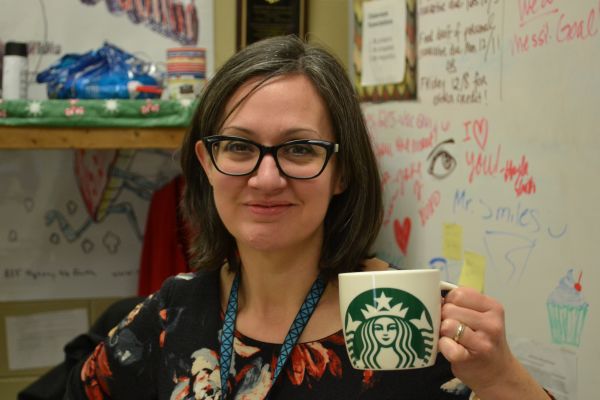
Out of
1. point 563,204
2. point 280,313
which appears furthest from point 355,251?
point 563,204

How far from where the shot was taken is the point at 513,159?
1.61 meters

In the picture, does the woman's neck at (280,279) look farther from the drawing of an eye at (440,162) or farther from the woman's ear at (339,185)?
the drawing of an eye at (440,162)

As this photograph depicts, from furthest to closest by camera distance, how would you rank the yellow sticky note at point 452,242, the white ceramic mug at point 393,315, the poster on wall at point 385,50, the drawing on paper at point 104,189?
1. the drawing on paper at point 104,189
2. the poster on wall at point 385,50
3. the yellow sticky note at point 452,242
4. the white ceramic mug at point 393,315

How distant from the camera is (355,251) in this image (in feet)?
4.26

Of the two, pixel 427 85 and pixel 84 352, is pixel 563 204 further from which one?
pixel 84 352

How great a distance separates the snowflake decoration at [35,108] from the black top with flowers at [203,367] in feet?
3.09

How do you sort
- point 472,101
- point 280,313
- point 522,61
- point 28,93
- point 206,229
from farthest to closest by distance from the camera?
point 28,93 → point 472,101 → point 522,61 → point 206,229 → point 280,313

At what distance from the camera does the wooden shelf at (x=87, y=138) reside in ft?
7.00

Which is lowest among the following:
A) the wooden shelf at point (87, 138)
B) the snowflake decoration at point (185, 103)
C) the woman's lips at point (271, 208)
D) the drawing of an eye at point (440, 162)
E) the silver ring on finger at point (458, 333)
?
the silver ring on finger at point (458, 333)

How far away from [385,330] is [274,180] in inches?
12.6

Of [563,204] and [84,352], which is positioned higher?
[563,204]

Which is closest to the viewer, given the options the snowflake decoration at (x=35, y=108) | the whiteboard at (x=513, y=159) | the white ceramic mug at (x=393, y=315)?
the white ceramic mug at (x=393, y=315)

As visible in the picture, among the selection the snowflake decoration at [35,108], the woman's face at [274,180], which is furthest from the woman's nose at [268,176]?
the snowflake decoration at [35,108]

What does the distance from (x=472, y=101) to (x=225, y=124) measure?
0.75 meters
